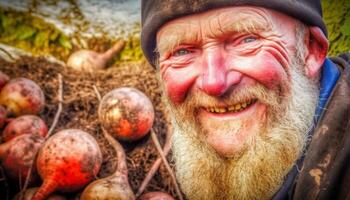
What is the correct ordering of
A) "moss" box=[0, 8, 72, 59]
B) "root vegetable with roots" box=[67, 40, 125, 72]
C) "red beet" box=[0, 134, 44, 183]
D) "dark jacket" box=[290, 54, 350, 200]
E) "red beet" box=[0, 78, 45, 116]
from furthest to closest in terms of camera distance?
1. "moss" box=[0, 8, 72, 59]
2. "root vegetable with roots" box=[67, 40, 125, 72]
3. "red beet" box=[0, 78, 45, 116]
4. "red beet" box=[0, 134, 44, 183]
5. "dark jacket" box=[290, 54, 350, 200]

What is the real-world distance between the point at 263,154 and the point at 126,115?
1.69m

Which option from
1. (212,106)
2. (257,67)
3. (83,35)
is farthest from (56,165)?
(83,35)

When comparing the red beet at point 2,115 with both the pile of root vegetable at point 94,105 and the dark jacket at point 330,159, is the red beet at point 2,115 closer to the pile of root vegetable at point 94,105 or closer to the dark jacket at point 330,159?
the pile of root vegetable at point 94,105

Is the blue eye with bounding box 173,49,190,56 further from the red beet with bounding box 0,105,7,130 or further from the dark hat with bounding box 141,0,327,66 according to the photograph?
the red beet with bounding box 0,105,7,130

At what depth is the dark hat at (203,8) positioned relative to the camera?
7.20 feet

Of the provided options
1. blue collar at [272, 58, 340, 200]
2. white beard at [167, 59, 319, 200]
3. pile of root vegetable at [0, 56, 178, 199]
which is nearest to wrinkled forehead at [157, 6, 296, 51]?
white beard at [167, 59, 319, 200]

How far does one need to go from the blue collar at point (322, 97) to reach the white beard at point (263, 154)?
0.05 meters

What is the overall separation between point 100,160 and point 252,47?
184 centimetres

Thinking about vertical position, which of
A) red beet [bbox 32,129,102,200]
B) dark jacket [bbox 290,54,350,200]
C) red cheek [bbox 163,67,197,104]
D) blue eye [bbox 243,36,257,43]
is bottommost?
red beet [bbox 32,129,102,200]

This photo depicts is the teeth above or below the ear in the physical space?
below

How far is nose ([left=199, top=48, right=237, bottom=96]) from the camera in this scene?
6.97 feet

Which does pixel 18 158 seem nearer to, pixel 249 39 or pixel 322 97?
pixel 249 39

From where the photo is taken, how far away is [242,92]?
7.13 ft

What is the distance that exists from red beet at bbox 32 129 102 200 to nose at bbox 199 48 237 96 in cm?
146
